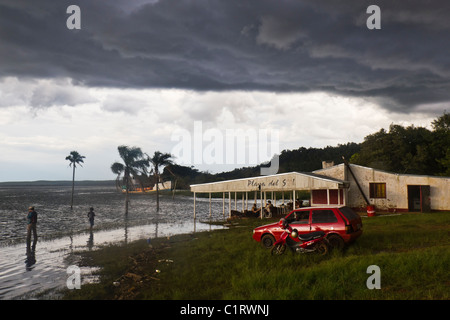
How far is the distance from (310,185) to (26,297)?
20515 mm

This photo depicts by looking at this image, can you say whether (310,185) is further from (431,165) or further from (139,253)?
(431,165)

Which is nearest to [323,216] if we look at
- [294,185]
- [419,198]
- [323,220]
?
[323,220]

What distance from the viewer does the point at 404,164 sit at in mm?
42875

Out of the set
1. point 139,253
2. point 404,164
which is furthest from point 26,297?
point 404,164

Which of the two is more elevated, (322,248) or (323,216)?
(323,216)

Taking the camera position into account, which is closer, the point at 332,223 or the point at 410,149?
the point at 332,223

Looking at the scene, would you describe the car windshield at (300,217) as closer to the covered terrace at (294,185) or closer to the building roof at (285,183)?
the covered terrace at (294,185)

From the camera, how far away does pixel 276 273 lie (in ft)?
30.0

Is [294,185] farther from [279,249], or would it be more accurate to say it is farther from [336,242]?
[279,249]

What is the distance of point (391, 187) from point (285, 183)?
377 inches

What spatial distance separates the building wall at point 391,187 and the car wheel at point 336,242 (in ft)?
60.2

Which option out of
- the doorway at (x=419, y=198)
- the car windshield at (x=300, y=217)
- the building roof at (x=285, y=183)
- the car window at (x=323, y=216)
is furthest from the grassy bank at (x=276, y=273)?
the doorway at (x=419, y=198)

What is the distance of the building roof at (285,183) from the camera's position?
24.8 m
